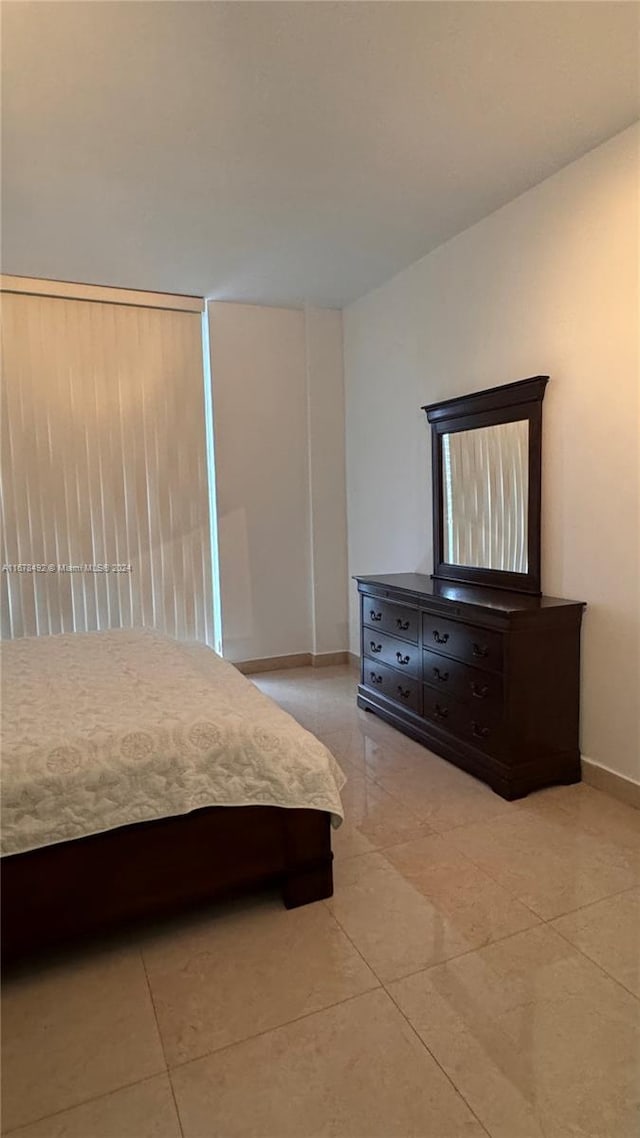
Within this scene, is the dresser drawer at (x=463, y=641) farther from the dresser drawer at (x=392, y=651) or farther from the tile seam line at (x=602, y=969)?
the tile seam line at (x=602, y=969)

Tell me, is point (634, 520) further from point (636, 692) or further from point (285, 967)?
point (285, 967)

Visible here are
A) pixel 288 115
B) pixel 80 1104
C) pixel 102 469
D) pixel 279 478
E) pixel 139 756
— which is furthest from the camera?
pixel 279 478

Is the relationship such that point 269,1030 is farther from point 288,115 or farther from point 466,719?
point 288,115

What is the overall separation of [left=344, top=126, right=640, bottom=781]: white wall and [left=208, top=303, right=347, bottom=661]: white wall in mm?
1337

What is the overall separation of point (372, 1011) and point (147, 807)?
2.70 feet

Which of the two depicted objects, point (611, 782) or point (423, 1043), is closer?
point (423, 1043)

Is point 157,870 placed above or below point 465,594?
below

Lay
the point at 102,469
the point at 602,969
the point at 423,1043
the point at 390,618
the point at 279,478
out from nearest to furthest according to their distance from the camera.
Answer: the point at 423,1043, the point at 602,969, the point at 390,618, the point at 102,469, the point at 279,478

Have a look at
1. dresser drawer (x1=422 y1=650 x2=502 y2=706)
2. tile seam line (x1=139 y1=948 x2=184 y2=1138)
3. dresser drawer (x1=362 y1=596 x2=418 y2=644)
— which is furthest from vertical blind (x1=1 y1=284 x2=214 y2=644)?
tile seam line (x1=139 y1=948 x2=184 y2=1138)

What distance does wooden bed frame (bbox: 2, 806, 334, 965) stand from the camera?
5.67ft

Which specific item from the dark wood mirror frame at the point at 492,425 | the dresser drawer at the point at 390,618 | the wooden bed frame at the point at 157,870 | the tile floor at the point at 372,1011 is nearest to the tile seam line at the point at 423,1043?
the tile floor at the point at 372,1011

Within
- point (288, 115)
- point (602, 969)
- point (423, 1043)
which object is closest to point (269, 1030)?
point (423, 1043)

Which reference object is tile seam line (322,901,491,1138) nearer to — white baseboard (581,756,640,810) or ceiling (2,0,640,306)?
white baseboard (581,756,640,810)

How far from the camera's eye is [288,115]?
2373mm
